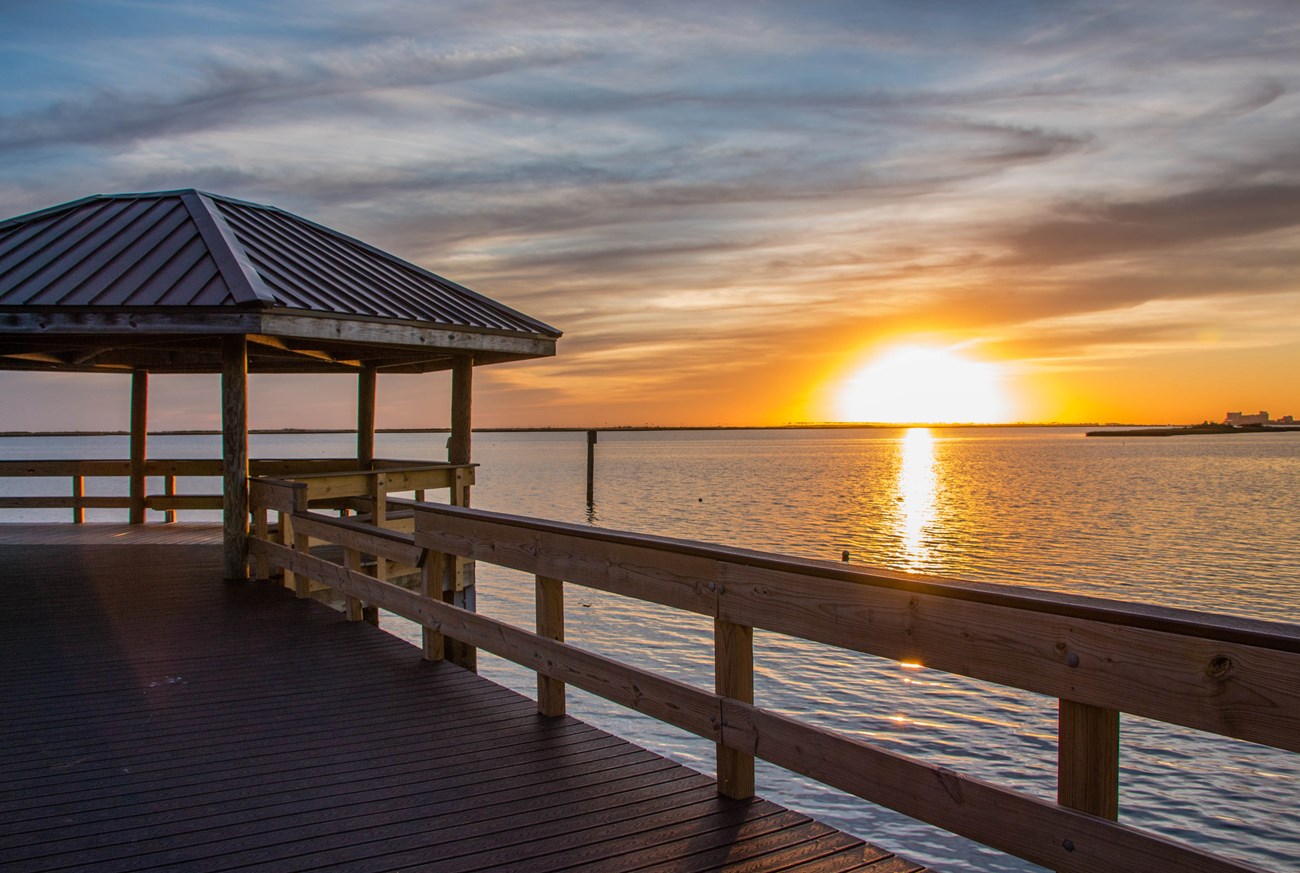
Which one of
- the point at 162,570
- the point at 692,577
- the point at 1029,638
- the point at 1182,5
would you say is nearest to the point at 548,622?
the point at 692,577

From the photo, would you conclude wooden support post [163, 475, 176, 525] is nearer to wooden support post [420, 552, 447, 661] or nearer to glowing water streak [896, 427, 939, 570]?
wooden support post [420, 552, 447, 661]

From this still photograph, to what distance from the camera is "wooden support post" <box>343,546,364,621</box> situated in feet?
23.8

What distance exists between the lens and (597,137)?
56.6ft

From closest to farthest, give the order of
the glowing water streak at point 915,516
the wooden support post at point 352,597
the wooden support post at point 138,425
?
1. the wooden support post at point 352,597
2. the wooden support post at point 138,425
3. the glowing water streak at point 915,516

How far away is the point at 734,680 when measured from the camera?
11.7ft

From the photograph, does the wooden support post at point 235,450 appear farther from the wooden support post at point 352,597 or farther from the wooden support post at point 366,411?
the wooden support post at point 366,411

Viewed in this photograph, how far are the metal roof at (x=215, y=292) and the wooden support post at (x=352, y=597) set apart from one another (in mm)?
2644

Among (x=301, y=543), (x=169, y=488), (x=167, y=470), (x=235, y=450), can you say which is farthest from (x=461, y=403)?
(x=169, y=488)

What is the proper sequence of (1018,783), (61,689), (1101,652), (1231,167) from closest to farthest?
(1101,652), (61,689), (1018,783), (1231,167)

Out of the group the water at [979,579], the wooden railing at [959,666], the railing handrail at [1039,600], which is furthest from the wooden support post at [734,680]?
the water at [979,579]

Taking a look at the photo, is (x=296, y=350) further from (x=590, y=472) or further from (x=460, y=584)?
(x=590, y=472)

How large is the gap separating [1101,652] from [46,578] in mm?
11224

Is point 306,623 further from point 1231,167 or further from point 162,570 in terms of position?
point 1231,167

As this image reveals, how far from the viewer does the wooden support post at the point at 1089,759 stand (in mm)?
2322
